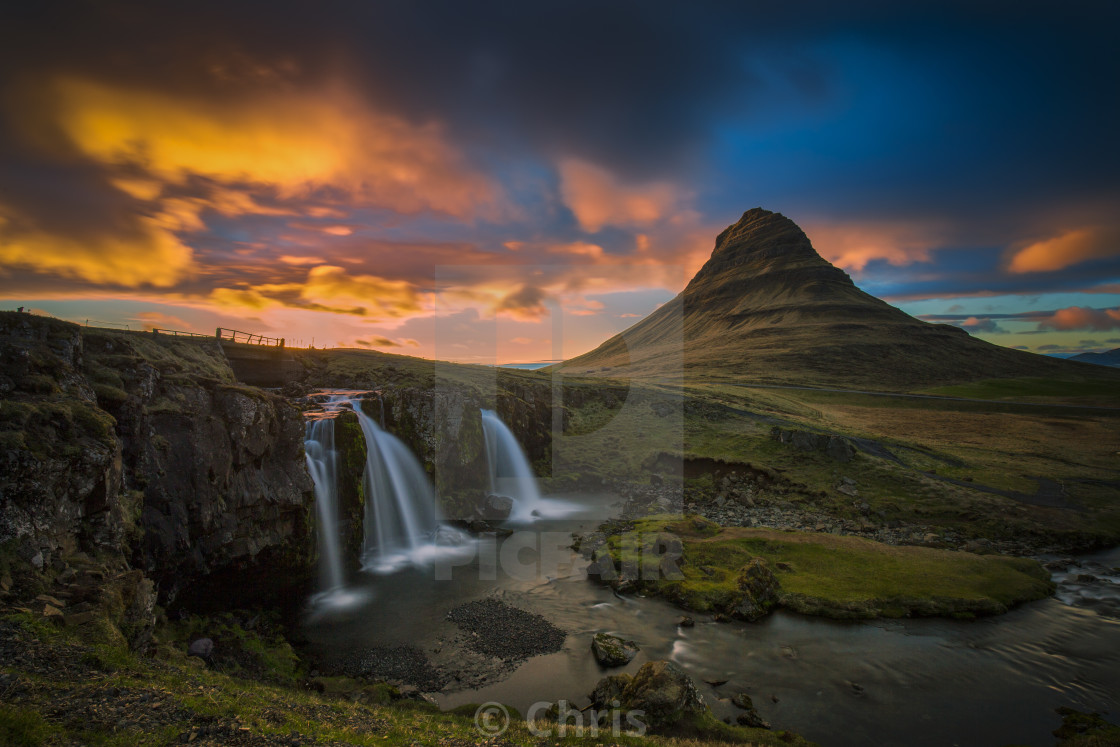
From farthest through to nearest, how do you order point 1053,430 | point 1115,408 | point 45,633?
point 1115,408 → point 1053,430 → point 45,633

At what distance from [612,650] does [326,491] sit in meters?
23.8

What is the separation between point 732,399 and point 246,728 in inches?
3572

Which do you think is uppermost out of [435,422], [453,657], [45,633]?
[435,422]

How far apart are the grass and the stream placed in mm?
977

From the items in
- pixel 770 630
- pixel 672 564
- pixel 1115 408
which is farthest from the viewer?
pixel 1115 408

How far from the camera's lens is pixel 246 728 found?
11039 millimetres

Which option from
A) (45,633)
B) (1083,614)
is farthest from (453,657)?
(1083,614)

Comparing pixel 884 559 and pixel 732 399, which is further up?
pixel 732 399

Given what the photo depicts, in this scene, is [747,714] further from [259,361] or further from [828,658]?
[259,361]

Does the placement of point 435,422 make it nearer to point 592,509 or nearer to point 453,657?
point 592,509

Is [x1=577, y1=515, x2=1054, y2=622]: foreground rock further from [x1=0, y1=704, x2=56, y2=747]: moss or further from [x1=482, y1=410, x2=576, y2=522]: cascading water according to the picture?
[x1=0, y1=704, x2=56, y2=747]: moss

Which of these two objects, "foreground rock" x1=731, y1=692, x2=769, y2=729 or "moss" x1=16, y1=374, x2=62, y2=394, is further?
"moss" x1=16, y1=374, x2=62, y2=394

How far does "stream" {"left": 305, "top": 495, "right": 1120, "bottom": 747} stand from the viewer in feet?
59.4

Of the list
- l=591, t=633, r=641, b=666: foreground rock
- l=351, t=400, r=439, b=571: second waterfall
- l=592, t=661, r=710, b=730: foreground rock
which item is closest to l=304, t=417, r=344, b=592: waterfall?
l=351, t=400, r=439, b=571: second waterfall
